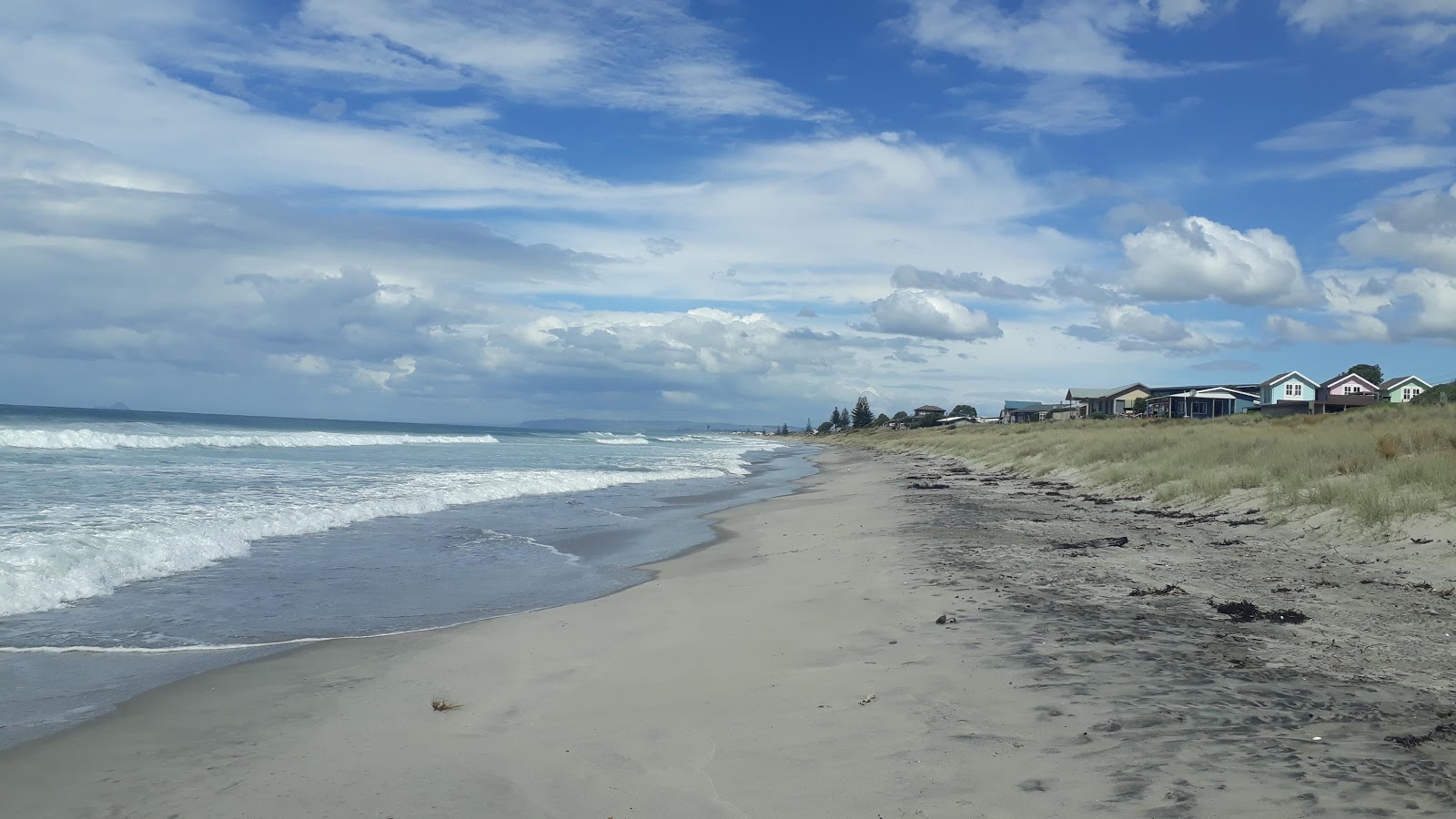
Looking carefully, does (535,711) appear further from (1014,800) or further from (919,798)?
(1014,800)

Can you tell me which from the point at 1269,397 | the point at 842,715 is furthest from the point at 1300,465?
the point at 1269,397

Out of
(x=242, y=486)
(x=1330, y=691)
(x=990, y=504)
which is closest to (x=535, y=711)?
(x=1330, y=691)

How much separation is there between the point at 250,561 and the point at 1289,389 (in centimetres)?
8575

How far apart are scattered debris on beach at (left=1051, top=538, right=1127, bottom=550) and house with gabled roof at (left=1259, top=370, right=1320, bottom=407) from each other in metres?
74.9

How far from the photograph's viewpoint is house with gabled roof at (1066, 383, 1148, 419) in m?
98.1

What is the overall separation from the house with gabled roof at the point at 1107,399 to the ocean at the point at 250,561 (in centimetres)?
8204

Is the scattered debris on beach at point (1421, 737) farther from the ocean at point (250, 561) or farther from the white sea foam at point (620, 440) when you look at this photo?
the white sea foam at point (620, 440)

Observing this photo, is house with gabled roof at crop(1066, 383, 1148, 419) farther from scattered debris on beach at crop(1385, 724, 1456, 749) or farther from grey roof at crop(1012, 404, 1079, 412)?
scattered debris on beach at crop(1385, 724, 1456, 749)

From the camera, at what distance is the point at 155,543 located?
40.3 ft

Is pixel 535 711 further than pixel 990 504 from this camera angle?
No

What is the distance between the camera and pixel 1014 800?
4.20 meters

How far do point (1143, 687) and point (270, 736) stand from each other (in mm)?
5809

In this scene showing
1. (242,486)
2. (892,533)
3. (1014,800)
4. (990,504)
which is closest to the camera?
(1014,800)

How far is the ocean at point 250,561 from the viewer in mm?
7812
